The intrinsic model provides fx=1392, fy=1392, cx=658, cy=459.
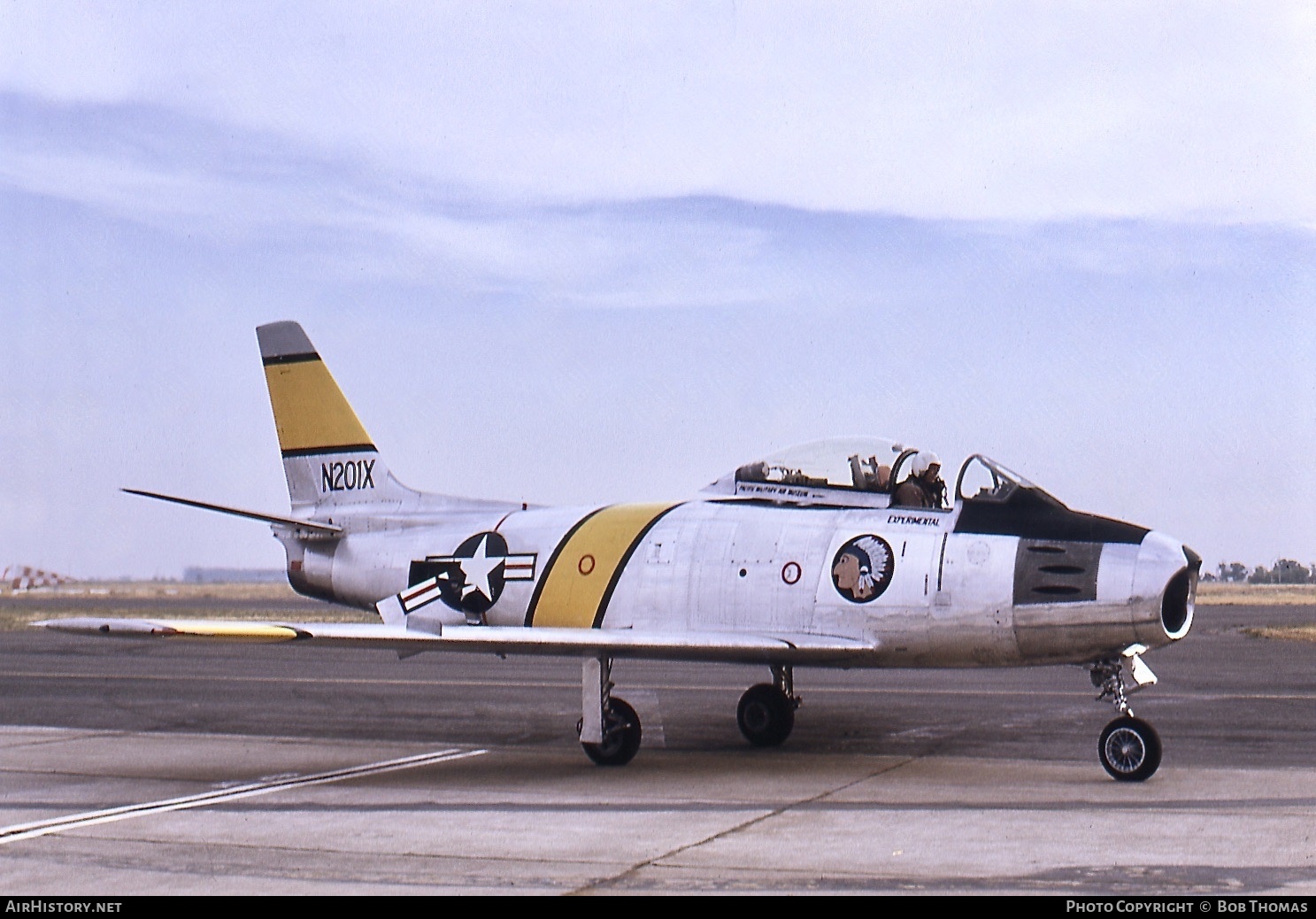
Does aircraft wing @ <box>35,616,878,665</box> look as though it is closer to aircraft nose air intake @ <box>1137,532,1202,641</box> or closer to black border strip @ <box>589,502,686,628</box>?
black border strip @ <box>589,502,686,628</box>

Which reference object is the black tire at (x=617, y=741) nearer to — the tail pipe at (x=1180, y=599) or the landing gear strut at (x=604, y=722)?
the landing gear strut at (x=604, y=722)

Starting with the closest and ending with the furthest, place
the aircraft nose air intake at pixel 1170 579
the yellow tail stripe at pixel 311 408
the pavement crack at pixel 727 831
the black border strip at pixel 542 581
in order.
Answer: the pavement crack at pixel 727 831 → the aircraft nose air intake at pixel 1170 579 → the black border strip at pixel 542 581 → the yellow tail stripe at pixel 311 408

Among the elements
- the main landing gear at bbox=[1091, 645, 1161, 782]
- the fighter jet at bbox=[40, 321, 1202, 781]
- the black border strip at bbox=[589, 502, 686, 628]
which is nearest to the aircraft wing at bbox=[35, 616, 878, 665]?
the fighter jet at bbox=[40, 321, 1202, 781]

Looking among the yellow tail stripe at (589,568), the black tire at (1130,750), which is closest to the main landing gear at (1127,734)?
the black tire at (1130,750)

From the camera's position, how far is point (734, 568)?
12906 mm

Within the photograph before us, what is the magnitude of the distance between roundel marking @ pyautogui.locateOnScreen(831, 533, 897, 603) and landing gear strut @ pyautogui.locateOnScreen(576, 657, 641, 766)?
7.11 ft

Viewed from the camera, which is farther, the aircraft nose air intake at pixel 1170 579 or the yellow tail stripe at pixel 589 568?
the yellow tail stripe at pixel 589 568

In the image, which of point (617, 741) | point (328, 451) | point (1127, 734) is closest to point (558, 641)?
point (617, 741)

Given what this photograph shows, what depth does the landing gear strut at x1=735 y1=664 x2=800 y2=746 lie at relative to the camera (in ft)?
46.3

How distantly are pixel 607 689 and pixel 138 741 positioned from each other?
18.4 feet

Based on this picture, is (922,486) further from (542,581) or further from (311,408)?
(311,408)

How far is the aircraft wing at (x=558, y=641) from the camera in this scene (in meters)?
11.3

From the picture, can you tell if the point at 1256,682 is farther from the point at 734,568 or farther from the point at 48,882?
the point at 48,882

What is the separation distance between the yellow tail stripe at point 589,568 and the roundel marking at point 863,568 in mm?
2279
